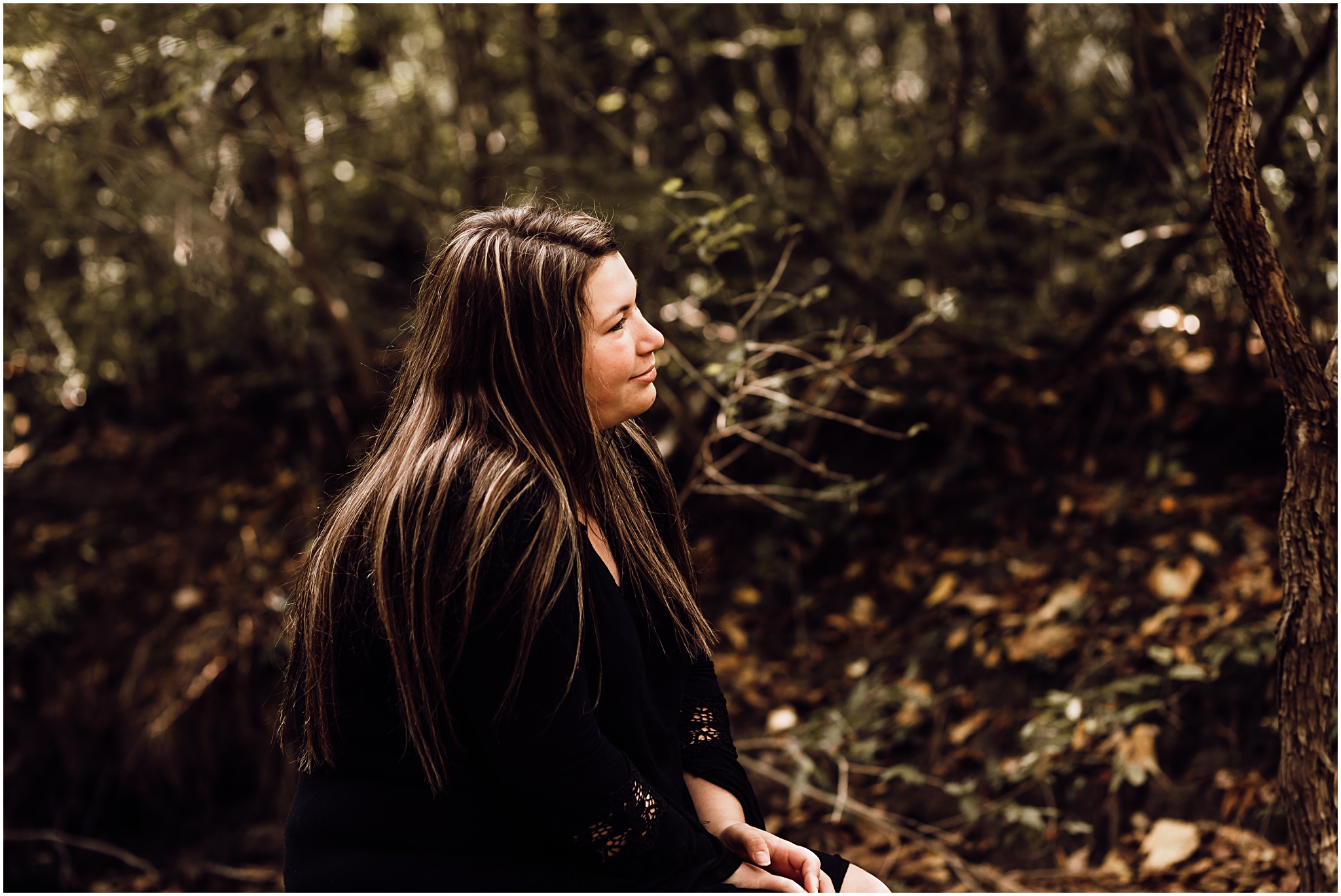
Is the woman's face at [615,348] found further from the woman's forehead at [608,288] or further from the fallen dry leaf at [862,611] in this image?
the fallen dry leaf at [862,611]

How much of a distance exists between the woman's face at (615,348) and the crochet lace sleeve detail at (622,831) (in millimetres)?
583

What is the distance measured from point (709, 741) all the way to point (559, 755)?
511 millimetres

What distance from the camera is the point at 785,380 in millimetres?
2992

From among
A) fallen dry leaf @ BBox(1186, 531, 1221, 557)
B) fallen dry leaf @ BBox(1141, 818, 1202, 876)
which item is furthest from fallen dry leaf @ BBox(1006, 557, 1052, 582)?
fallen dry leaf @ BBox(1141, 818, 1202, 876)

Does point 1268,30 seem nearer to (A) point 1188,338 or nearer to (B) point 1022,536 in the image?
(A) point 1188,338

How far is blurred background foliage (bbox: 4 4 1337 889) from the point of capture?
10.8 feet

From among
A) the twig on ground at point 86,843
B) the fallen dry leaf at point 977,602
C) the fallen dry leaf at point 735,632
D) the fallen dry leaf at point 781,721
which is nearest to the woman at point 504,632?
the fallen dry leaf at point 781,721

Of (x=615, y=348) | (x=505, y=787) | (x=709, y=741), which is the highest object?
(x=615, y=348)

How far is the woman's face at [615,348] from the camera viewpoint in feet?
5.22

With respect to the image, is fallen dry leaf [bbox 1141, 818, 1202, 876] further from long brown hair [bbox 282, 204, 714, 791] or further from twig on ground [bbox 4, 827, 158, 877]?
twig on ground [bbox 4, 827, 158, 877]

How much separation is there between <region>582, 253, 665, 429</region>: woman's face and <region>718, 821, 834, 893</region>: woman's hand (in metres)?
0.72

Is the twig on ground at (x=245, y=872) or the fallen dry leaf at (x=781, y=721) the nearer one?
the fallen dry leaf at (x=781, y=721)

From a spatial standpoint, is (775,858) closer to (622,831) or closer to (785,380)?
(622,831)

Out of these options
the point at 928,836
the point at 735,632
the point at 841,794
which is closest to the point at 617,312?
the point at 841,794
